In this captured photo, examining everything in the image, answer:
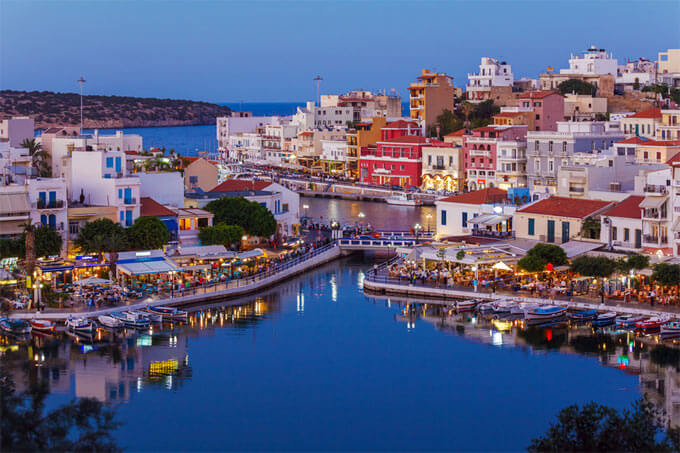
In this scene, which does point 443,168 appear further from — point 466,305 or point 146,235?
point 466,305

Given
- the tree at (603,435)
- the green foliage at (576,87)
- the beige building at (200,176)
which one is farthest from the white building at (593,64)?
the tree at (603,435)

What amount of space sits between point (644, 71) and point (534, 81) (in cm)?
1056

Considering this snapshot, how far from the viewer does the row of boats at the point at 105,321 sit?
31.4m

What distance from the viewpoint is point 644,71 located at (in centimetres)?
9531

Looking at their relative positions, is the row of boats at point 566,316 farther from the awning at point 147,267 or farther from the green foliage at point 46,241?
the green foliage at point 46,241

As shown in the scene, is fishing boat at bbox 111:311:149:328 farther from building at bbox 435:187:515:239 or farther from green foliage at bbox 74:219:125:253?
building at bbox 435:187:515:239

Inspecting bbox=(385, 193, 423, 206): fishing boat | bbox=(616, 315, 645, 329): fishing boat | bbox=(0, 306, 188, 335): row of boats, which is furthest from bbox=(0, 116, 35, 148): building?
bbox=(616, 315, 645, 329): fishing boat

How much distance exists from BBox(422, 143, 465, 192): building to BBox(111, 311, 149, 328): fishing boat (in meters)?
42.3

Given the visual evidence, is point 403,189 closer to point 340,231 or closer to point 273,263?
point 340,231

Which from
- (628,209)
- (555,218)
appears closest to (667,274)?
(628,209)

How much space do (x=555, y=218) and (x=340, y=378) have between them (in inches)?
615

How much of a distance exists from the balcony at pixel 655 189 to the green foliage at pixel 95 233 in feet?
62.7

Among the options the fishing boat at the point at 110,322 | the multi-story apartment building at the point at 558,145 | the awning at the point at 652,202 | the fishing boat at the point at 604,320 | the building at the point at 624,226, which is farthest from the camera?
the multi-story apartment building at the point at 558,145

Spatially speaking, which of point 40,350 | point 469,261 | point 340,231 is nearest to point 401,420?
point 40,350
